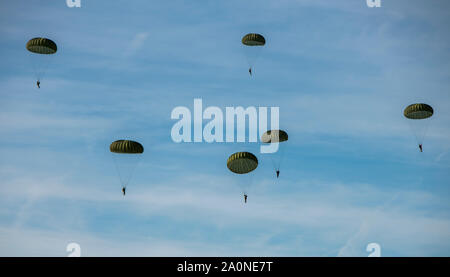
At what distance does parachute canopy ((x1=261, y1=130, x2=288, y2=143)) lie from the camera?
6881 centimetres

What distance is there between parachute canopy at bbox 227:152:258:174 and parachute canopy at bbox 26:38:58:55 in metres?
28.1

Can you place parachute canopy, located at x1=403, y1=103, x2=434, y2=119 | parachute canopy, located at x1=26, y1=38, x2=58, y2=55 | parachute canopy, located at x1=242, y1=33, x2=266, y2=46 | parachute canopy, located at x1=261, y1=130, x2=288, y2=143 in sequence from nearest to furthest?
parachute canopy, located at x1=261, y1=130, x2=288, y2=143, parachute canopy, located at x1=403, y1=103, x2=434, y2=119, parachute canopy, located at x1=26, y1=38, x2=58, y2=55, parachute canopy, located at x1=242, y1=33, x2=266, y2=46

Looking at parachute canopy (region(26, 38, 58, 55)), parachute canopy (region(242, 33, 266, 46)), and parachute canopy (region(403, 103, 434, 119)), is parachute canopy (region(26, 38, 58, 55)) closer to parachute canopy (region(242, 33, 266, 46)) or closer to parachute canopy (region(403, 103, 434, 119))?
parachute canopy (region(242, 33, 266, 46))

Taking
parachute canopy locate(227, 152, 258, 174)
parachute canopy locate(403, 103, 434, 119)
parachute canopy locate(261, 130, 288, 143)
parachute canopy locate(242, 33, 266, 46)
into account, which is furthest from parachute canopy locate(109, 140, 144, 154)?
parachute canopy locate(403, 103, 434, 119)

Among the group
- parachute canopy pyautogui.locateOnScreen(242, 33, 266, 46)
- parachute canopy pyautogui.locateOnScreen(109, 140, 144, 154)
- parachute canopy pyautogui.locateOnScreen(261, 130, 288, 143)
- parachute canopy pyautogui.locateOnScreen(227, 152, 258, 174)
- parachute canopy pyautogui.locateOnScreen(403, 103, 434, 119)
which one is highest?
parachute canopy pyautogui.locateOnScreen(242, 33, 266, 46)

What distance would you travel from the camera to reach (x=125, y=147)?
6575 cm

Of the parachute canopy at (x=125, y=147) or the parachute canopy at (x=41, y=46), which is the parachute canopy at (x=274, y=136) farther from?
the parachute canopy at (x=41, y=46)

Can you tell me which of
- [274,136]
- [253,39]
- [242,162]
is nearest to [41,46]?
[253,39]

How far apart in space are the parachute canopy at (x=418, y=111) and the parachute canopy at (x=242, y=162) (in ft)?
71.7

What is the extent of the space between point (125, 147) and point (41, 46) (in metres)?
18.6
